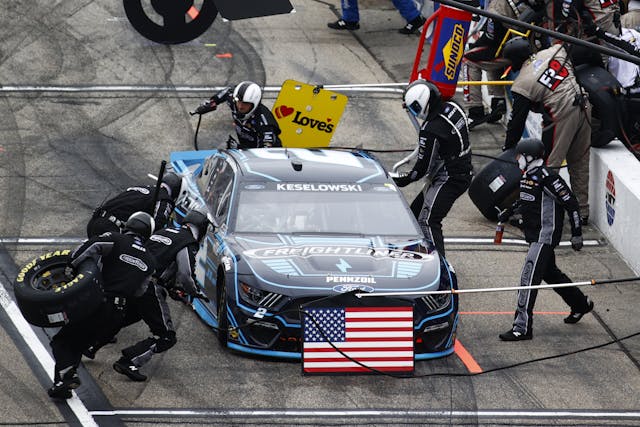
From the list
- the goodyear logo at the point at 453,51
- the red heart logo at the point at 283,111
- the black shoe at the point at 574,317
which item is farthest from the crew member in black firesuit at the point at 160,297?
the goodyear logo at the point at 453,51

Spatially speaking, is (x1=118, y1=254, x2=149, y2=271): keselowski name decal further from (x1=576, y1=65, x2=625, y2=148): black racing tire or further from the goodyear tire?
(x1=576, y1=65, x2=625, y2=148): black racing tire

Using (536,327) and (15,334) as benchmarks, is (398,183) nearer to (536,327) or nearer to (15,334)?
(536,327)

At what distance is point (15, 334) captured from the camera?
10.9m

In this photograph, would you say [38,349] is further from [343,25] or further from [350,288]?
[343,25]

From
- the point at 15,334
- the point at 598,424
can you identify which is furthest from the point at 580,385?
the point at 15,334

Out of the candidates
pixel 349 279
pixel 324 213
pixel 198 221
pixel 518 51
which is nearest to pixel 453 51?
pixel 518 51

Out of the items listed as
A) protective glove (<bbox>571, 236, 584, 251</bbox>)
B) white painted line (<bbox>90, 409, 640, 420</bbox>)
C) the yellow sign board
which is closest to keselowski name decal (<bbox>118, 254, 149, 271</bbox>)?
white painted line (<bbox>90, 409, 640, 420</bbox>)

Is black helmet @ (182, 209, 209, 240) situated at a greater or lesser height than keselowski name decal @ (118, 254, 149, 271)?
lesser

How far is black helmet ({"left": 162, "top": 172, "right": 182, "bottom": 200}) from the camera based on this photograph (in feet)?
40.4

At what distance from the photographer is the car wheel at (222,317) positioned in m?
10.5

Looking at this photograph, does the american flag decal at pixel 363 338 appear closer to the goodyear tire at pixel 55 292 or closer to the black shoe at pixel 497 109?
the goodyear tire at pixel 55 292

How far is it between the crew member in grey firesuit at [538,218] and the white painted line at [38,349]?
3943 millimetres

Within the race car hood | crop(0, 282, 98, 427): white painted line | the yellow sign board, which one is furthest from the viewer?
the yellow sign board

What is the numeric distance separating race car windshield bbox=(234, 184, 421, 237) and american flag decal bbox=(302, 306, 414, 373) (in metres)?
1.20
